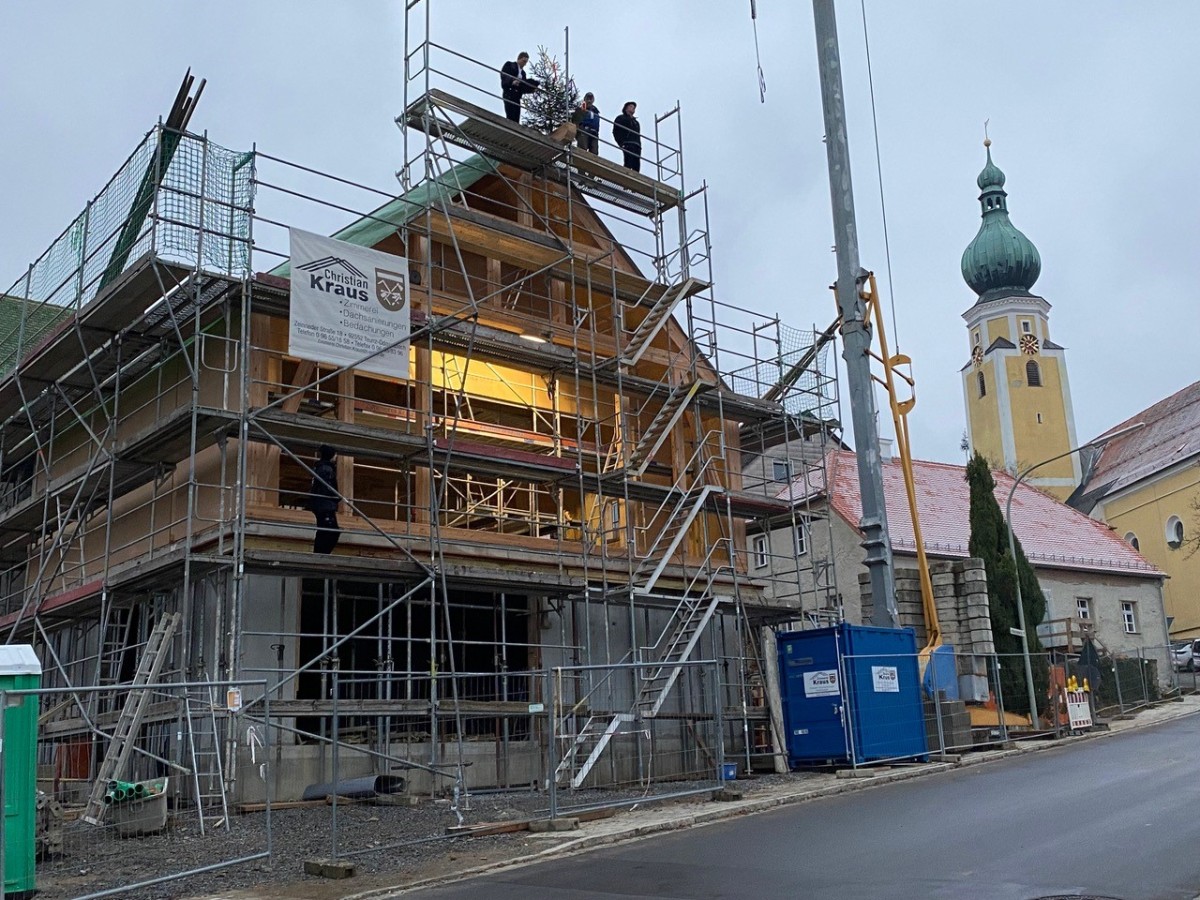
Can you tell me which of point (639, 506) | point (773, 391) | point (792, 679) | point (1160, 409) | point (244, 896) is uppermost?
point (1160, 409)

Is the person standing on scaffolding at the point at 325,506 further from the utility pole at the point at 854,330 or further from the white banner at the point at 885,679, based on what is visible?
the utility pole at the point at 854,330

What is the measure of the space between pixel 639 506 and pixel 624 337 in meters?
3.42

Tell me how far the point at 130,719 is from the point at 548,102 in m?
14.2

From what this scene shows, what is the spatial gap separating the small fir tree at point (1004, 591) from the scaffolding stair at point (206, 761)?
58.9ft

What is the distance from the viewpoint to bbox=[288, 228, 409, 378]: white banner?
59.4 feet

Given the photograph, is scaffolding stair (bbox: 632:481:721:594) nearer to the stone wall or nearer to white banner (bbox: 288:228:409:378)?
the stone wall

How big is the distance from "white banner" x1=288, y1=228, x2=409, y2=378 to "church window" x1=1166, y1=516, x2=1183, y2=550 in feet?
150

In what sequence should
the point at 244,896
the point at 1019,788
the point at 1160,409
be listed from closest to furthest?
Answer: the point at 244,896
the point at 1019,788
the point at 1160,409

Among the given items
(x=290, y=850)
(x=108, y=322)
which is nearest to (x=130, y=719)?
(x=290, y=850)

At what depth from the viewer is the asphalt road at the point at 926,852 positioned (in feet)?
31.3

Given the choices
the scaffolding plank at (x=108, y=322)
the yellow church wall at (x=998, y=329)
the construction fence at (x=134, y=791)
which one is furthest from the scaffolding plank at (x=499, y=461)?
the yellow church wall at (x=998, y=329)

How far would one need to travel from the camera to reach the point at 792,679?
20250 mm

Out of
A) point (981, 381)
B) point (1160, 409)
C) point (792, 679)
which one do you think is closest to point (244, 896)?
point (792, 679)

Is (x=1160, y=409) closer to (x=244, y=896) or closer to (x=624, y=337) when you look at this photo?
(x=624, y=337)
